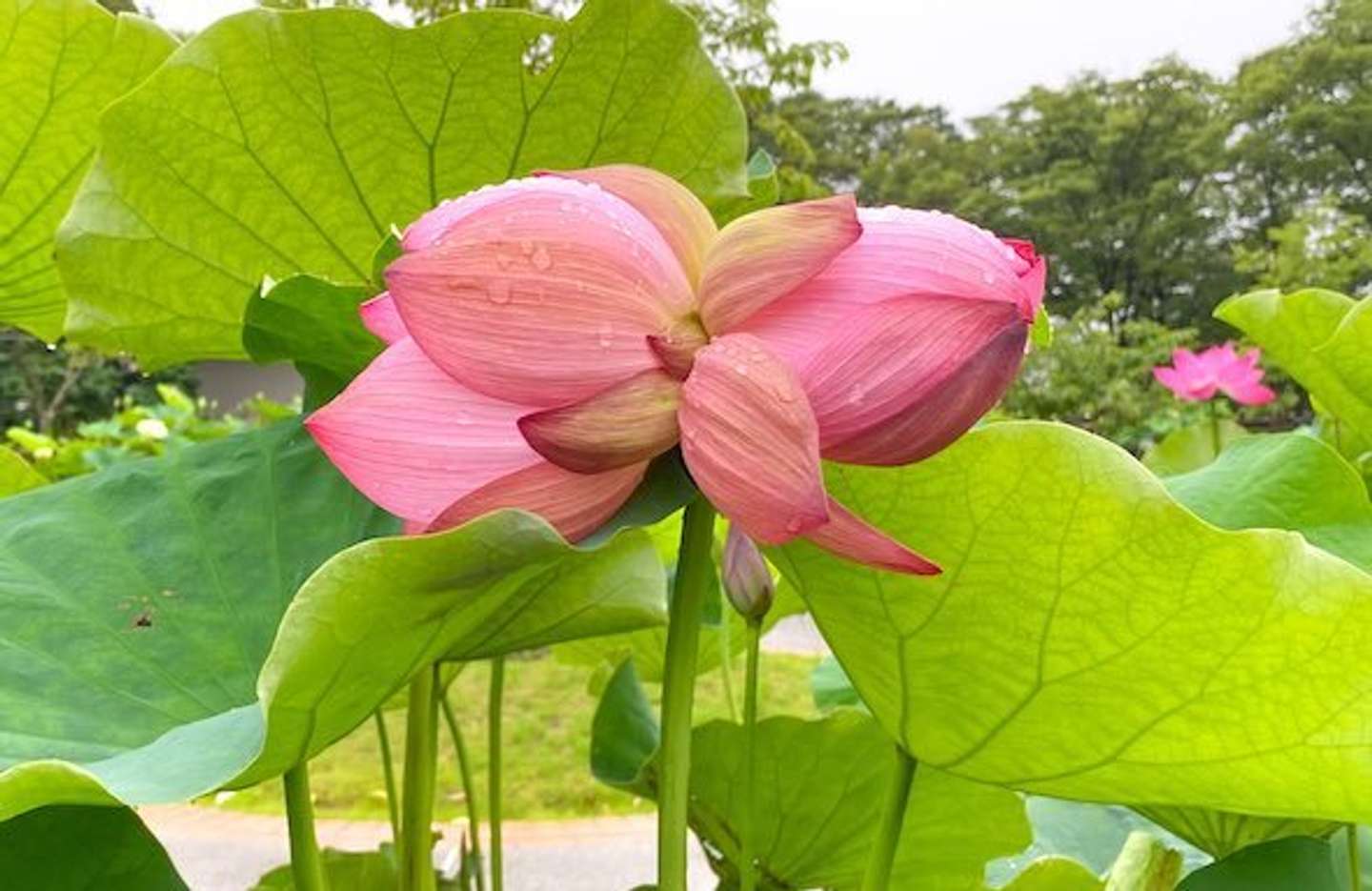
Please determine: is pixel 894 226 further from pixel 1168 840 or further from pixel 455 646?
pixel 1168 840

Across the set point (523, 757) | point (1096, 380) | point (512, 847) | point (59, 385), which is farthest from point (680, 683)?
Answer: point (1096, 380)

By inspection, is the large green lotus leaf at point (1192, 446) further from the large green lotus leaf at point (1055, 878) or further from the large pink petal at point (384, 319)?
the large pink petal at point (384, 319)

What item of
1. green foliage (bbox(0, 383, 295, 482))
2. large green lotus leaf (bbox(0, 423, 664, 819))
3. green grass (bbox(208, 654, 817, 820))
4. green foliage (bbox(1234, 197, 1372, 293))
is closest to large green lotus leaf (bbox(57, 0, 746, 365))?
large green lotus leaf (bbox(0, 423, 664, 819))

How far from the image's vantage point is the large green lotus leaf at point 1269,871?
1.01 ft

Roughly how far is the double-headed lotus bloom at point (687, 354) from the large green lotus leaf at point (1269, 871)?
159 millimetres

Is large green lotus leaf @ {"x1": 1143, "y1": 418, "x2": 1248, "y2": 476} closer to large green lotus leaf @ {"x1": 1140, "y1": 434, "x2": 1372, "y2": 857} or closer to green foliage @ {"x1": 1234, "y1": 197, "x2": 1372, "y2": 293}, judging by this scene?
large green lotus leaf @ {"x1": 1140, "y1": 434, "x2": 1372, "y2": 857}

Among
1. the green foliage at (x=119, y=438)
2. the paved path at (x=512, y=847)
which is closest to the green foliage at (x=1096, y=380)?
the paved path at (x=512, y=847)

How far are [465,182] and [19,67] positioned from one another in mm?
146

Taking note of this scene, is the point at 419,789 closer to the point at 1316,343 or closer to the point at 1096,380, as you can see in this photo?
the point at 1316,343

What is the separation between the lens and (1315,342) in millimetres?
444

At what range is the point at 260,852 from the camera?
2965mm

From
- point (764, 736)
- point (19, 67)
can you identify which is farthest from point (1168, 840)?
point (19, 67)

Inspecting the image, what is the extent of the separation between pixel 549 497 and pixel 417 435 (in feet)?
0.08

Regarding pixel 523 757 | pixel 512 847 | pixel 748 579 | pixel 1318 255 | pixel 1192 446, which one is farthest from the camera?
pixel 1318 255
